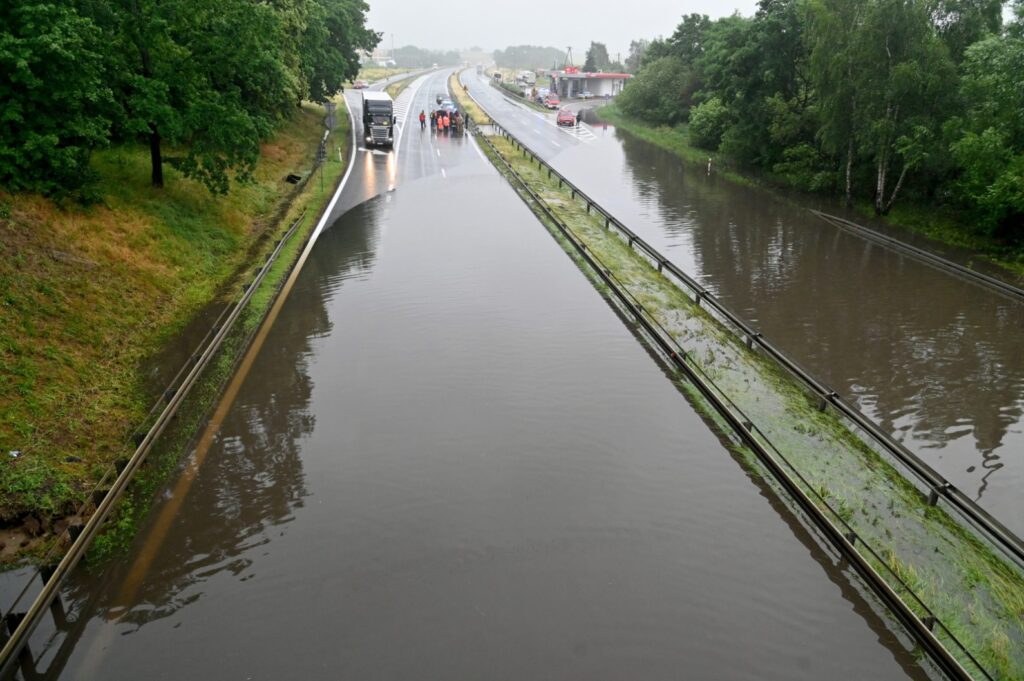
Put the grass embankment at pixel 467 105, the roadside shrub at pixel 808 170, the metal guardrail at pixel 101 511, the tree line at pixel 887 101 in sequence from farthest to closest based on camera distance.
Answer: the grass embankment at pixel 467 105, the roadside shrub at pixel 808 170, the tree line at pixel 887 101, the metal guardrail at pixel 101 511

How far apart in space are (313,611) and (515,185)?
30.6 m

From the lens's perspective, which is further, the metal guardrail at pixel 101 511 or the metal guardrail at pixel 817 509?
the metal guardrail at pixel 817 509

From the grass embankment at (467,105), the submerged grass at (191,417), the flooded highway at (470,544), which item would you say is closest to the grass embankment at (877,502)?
the flooded highway at (470,544)

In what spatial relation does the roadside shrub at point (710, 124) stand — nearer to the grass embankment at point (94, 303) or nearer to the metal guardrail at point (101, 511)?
the grass embankment at point (94, 303)

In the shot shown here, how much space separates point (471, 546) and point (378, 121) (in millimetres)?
41087

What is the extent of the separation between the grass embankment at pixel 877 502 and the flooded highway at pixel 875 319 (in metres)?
1.03

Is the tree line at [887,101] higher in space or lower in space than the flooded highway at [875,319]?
higher

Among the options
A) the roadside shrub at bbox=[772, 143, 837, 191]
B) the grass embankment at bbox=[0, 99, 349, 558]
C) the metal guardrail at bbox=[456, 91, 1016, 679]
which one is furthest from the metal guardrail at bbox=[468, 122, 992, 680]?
the roadside shrub at bbox=[772, 143, 837, 191]

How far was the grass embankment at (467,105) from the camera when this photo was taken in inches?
2549

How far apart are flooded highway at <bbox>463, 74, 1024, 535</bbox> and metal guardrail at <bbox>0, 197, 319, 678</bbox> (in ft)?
42.6

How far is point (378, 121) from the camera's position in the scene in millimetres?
45875

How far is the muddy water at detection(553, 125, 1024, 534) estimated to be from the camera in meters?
12.7

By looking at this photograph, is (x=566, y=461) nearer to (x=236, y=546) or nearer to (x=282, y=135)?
(x=236, y=546)

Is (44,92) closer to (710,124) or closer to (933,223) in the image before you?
(933,223)
